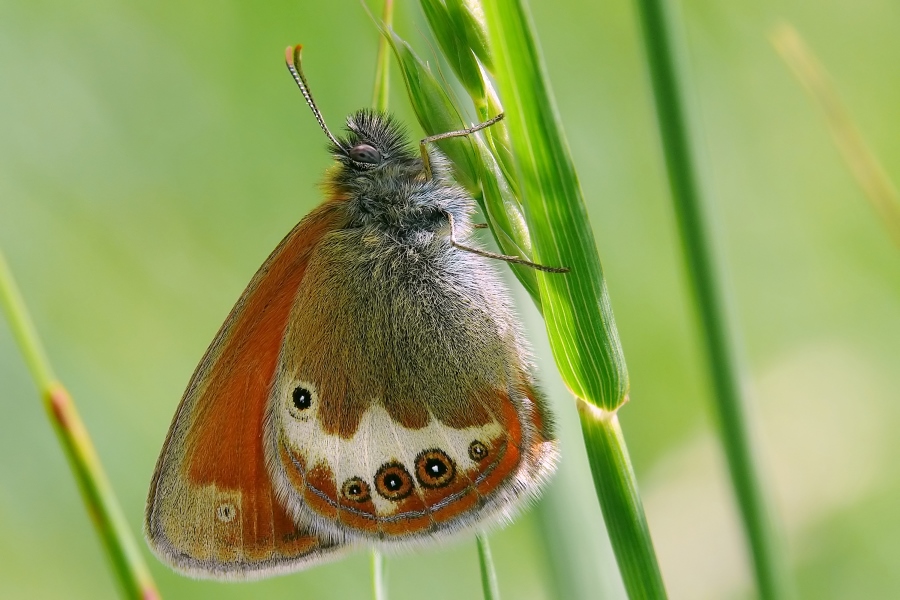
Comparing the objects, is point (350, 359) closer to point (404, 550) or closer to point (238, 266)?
point (404, 550)

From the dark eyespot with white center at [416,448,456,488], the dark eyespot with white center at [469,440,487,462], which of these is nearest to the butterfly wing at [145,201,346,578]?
the dark eyespot with white center at [416,448,456,488]

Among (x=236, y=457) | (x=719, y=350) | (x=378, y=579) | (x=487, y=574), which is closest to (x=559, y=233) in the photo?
(x=719, y=350)

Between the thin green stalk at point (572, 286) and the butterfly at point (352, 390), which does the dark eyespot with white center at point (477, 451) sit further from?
the thin green stalk at point (572, 286)

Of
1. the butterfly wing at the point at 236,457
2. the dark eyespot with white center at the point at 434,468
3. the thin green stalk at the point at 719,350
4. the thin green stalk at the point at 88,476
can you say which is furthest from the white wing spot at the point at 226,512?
the thin green stalk at the point at 719,350

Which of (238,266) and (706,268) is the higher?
(238,266)

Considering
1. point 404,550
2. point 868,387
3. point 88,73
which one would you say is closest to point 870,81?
point 868,387

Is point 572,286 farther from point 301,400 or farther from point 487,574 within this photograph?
point 301,400
